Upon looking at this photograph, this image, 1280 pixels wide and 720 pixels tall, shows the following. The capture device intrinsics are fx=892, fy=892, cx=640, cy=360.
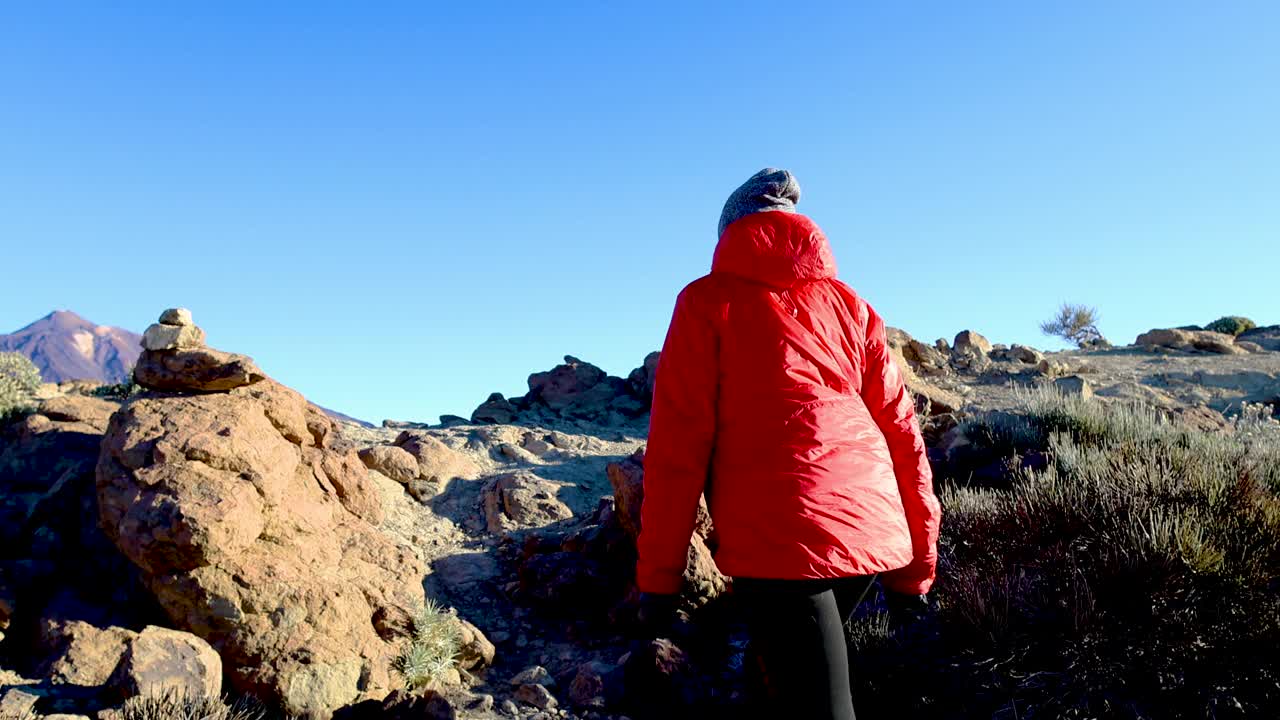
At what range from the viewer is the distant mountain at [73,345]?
9744 cm

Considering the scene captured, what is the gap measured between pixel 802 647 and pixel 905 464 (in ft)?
2.88

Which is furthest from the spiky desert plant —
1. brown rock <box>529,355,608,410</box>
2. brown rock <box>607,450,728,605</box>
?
brown rock <box>529,355,608,410</box>

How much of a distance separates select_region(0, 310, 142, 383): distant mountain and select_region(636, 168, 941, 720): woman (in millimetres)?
106512

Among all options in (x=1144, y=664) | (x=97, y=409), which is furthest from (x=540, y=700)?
(x=97, y=409)

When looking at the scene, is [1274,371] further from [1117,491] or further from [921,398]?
[1117,491]

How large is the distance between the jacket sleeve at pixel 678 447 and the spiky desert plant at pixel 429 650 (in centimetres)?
240

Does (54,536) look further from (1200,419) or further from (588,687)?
(1200,419)

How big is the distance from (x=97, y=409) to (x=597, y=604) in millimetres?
4239

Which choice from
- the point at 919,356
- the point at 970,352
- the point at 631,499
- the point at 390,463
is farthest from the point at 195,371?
the point at 970,352

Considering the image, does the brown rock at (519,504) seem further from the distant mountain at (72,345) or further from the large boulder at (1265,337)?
the distant mountain at (72,345)

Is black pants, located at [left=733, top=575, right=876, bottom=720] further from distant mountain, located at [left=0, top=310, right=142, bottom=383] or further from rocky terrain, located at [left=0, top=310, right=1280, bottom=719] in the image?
distant mountain, located at [left=0, top=310, right=142, bottom=383]

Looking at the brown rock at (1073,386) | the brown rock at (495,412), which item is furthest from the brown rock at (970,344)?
the brown rock at (495,412)

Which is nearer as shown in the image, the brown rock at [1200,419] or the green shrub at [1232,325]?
the brown rock at [1200,419]

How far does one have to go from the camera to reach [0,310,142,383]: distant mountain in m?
97.4
